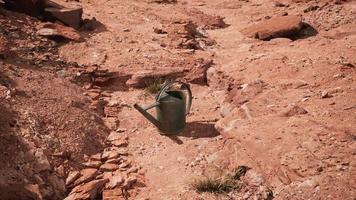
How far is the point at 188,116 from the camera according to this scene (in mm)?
5637

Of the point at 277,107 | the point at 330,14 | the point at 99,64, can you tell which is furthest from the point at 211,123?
the point at 330,14

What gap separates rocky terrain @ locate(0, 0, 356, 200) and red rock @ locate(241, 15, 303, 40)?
0.02 metres

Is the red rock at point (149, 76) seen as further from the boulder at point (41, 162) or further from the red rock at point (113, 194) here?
the red rock at point (113, 194)

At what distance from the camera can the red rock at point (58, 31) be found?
6824mm

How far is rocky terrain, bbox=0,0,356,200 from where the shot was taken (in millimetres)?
3928

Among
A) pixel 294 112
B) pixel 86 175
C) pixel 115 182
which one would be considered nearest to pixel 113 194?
pixel 115 182

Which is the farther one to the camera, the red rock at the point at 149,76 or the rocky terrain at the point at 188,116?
the red rock at the point at 149,76

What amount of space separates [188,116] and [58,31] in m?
2.78

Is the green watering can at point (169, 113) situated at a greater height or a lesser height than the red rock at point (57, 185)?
greater

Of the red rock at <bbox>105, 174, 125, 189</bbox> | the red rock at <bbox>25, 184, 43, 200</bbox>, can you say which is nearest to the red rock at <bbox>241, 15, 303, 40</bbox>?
the red rock at <bbox>105, 174, 125, 189</bbox>

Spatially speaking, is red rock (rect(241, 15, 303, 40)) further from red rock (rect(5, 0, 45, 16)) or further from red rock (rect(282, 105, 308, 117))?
red rock (rect(5, 0, 45, 16))

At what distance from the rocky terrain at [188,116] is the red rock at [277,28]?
0.02 meters

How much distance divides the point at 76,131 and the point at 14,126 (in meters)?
0.67

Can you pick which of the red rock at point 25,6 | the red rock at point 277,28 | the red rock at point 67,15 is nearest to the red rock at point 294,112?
the red rock at point 277,28
